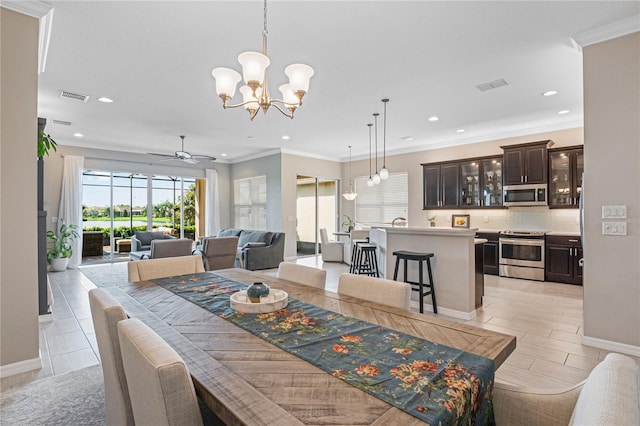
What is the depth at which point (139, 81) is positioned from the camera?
13.1 ft

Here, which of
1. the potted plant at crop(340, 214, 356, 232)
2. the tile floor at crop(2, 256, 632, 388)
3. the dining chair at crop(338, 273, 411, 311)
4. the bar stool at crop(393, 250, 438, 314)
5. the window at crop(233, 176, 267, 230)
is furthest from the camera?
the potted plant at crop(340, 214, 356, 232)

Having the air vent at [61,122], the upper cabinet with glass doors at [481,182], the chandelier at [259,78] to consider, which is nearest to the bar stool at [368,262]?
the upper cabinet with glass doors at [481,182]

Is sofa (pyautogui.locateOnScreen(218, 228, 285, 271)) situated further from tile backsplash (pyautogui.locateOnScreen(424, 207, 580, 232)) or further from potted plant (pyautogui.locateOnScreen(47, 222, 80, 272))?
tile backsplash (pyautogui.locateOnScreen(424, 207, 580, 232))

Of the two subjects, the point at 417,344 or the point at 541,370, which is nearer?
the point at 417,344

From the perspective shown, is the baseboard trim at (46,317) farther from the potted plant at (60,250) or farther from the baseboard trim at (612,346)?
the baseboard trim at (612,346)

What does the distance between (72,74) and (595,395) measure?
200 inches

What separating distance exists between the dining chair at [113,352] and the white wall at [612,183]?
373cm

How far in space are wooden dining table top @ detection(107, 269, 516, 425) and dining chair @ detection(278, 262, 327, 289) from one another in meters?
0.31

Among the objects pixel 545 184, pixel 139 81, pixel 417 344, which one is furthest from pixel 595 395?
pixel 545 184

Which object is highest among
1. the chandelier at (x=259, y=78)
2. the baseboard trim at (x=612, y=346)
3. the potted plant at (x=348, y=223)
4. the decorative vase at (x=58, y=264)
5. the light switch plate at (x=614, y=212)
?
the chandelier at (x=259, y=78)

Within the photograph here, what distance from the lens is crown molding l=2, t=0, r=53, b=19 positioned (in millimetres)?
2426

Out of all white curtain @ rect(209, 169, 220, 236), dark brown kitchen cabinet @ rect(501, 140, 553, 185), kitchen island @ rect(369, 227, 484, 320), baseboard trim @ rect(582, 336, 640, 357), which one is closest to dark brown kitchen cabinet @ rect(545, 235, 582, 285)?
dark brown kitchen cabinet @ rect(501, 140, 553, 185)

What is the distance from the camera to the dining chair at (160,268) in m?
2.46

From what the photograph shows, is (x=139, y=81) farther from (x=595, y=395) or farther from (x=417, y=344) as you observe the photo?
(x=595, y=395)
